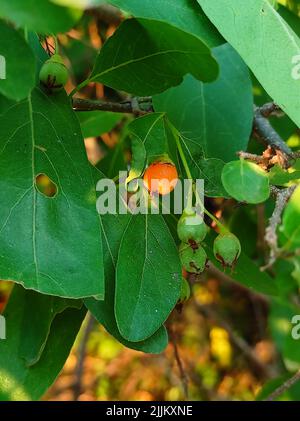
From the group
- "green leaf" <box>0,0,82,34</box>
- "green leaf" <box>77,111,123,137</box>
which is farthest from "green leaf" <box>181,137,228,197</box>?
"green leaf" <box>77,111,123,137</box>

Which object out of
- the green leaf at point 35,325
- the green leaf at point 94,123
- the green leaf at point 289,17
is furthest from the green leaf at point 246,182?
the green leaf at point 94,123

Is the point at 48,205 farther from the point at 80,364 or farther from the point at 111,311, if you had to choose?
the point at 80,364

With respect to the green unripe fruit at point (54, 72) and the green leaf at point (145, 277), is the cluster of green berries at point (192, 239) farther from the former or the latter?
the green unripe fruit at point (54, 72)

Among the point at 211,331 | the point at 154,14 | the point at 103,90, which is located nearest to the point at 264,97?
the point at 154,14

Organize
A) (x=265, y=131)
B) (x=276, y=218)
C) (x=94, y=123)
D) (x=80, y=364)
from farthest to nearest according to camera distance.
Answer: (x=80, y=364)
(x=94, y=123)
(x=265, y=131)
(x=276, y=218)

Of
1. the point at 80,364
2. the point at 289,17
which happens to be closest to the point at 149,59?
the point at 289,17

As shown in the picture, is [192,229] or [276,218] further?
[192,229]
